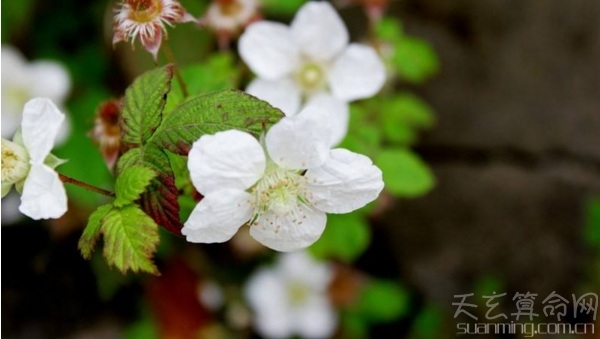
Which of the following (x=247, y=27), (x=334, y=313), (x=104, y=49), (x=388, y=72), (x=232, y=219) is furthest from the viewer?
(x=334, y=313)

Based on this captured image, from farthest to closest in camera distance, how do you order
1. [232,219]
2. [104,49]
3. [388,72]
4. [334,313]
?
[334,313] → [104,49] → [388,72] → [232,219]

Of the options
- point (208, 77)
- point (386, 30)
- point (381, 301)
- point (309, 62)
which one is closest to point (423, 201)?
point (381, 301)

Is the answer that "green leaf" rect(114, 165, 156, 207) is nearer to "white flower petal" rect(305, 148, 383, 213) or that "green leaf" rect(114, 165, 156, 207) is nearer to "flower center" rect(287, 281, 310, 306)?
"white flower petal" rect(305, 148, 383, 213)

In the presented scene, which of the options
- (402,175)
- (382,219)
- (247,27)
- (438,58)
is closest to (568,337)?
(382,219)

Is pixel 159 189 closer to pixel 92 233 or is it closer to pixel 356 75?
pixel 92 233

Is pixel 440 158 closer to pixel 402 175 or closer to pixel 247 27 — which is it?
pixel 402 175

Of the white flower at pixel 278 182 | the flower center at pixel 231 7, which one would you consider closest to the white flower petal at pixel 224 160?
the white flower at pixel 278 182
